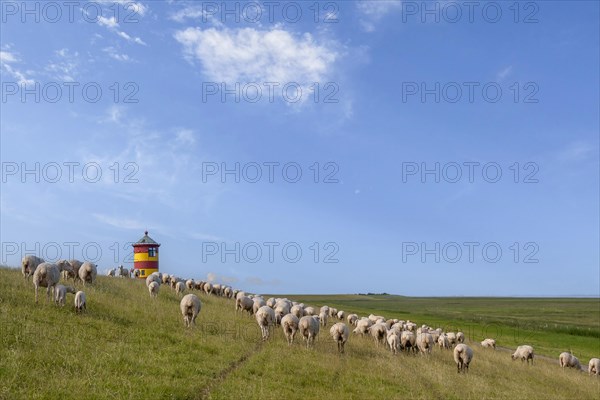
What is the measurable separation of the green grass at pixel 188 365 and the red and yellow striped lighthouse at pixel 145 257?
24258 millimetres

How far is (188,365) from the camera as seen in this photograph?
15508 millimetres

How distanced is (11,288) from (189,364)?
11.5m

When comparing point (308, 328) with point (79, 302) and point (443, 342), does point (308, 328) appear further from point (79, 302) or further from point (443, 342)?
point (443, 342)

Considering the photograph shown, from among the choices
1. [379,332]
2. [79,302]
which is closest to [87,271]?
[79,302]

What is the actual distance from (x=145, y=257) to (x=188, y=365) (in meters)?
38.7

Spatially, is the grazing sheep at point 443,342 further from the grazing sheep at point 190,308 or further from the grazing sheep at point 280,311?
the grazing sheep at point 190,308

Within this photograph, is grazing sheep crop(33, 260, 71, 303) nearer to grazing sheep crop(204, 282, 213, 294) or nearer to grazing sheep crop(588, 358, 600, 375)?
grazing sheep crop(204, 282, 213, 294)

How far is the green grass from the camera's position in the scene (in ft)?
41.8

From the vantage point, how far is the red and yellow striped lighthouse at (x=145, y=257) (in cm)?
5159

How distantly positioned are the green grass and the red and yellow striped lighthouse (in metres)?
24.3

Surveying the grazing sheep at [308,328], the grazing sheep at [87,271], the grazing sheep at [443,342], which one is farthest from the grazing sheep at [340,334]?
the grazing sheep at [87,271]

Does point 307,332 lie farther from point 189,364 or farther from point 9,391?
point 9,391

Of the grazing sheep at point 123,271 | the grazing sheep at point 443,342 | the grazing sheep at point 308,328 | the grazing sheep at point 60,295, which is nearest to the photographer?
the grazing sheep at point 60,295

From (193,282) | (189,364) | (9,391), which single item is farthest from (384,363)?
(193,282)
